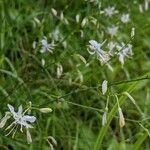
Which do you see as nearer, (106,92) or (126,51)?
(106,92)

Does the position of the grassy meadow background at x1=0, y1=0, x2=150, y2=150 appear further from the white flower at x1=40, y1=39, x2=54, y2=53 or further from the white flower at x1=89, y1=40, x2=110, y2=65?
the white flower at x1=89, y1=40, x2=110, y2=65

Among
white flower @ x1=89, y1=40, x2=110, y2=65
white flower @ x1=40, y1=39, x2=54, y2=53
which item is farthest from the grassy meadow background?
white flower @ x1=89, y1=40, x2=110, y2=65

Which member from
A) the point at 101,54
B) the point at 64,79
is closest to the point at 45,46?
the point at 64,79

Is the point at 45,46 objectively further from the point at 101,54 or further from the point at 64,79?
the point at 101,54

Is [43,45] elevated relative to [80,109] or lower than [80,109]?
elevated

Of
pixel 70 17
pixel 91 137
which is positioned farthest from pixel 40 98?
pixel 70 17

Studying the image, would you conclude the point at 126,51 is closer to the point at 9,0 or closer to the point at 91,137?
the point at 91,137

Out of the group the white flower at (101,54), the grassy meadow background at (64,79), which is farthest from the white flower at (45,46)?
the white flower at (101,54)

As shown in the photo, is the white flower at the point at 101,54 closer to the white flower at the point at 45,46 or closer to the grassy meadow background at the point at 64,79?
the grassy meadow background at the point at 64,79

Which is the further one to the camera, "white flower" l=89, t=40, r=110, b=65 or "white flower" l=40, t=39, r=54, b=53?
"white flower" l=40, t=39, r=54, b=53
